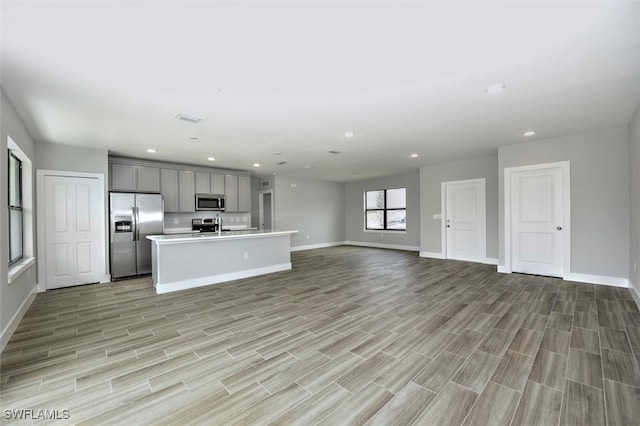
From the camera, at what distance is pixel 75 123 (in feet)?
12.0

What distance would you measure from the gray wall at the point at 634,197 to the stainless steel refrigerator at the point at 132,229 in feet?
25.5

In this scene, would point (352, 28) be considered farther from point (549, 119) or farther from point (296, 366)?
point (549, 119)

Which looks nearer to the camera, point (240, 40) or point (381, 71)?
point (240, 40)

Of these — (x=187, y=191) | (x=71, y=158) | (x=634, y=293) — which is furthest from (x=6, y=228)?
(x=634, y=293)

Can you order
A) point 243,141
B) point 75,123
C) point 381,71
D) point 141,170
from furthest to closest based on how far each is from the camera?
point 141,170 → point 243,141 → point 75,123 → point 381,71

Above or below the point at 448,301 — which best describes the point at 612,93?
above

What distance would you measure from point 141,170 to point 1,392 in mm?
4942

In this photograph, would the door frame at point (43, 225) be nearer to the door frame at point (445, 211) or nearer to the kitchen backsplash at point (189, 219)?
the kitchen backsplash at point (189, 219)

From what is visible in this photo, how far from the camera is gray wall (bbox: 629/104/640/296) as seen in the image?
Answer: 135 inches

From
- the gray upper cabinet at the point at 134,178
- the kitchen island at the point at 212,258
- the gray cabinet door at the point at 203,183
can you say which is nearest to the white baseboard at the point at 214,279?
the kitchen island at the point at 212,258

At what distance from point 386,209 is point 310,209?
2669 millimetres

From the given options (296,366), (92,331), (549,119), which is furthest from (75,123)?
(549,119)

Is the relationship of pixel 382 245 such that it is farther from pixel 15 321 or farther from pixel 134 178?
pixel 15 321

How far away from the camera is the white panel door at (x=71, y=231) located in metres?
4.61
